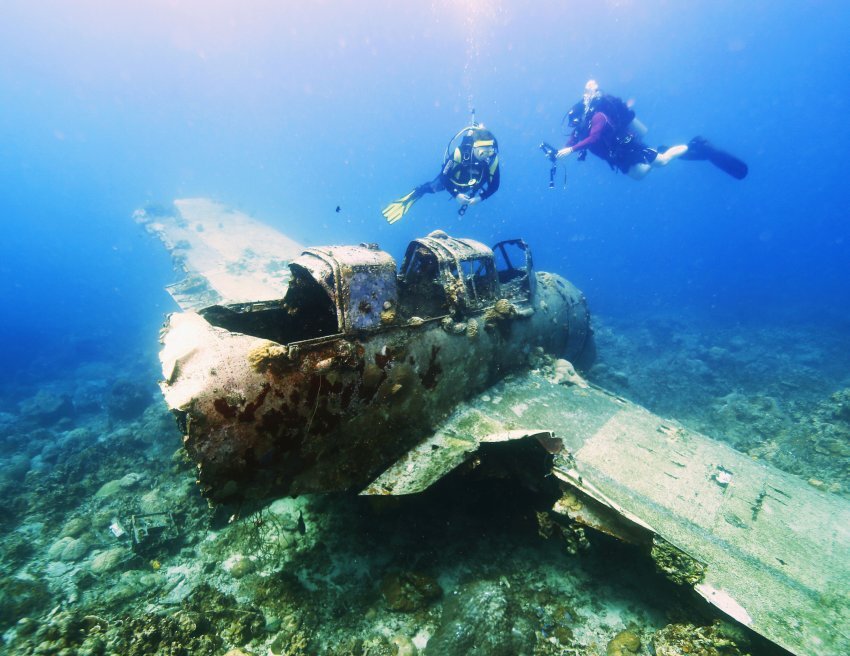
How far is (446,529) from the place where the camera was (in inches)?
186

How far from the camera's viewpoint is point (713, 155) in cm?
1261

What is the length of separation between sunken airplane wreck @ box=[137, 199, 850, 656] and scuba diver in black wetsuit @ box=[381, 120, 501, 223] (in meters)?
4.09

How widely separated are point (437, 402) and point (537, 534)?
2170mm

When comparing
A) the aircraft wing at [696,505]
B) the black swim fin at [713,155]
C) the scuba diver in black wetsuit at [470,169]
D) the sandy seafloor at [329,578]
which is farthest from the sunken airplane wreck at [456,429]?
the black swim fin at [713,155]

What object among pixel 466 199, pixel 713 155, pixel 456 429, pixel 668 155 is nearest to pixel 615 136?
pixel 668 155

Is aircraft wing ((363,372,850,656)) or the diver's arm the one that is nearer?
aircraft wing ((363,372,850,656))

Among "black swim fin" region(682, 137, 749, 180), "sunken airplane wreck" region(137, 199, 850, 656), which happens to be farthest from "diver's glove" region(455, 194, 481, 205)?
"black swim fin" region(682, 137, 749, 180)

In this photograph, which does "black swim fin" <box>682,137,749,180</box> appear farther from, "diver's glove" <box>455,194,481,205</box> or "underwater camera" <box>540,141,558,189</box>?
"diver's glove" <box>455,194,481,205</box>

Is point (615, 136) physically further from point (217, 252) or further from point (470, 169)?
point (217, 252)

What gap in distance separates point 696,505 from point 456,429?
2.87 meters

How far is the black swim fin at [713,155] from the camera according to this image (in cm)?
1241

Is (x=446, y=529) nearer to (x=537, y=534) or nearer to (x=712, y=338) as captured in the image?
(x=537, y=534)

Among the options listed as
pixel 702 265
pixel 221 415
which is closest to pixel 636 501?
pixel 221 415

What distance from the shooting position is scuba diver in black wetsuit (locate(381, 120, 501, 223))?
9305mm
